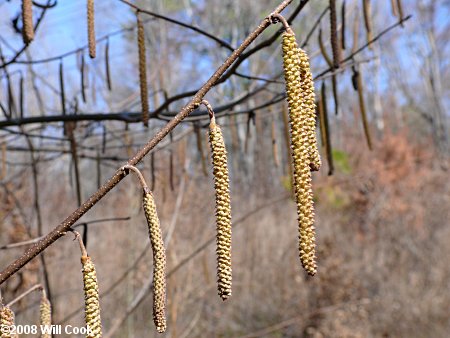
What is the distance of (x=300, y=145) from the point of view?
482mm

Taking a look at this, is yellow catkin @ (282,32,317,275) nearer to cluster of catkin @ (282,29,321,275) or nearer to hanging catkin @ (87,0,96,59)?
cluster of catkin @ (282,29,321,275)

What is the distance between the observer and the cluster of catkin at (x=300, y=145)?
0.48m

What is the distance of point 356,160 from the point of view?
29.3 ft

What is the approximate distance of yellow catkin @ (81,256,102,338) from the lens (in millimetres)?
490

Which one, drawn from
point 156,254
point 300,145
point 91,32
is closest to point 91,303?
point 156,254

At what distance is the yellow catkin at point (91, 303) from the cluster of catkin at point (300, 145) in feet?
0.55

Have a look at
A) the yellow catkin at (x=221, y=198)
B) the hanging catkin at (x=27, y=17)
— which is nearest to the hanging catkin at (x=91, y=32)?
the hanging catkin at (x=27, y=17)

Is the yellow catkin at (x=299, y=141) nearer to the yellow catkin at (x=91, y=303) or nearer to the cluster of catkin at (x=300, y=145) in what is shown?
the cluster of catkin at (x=300, y=145)

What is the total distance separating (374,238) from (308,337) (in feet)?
5.75

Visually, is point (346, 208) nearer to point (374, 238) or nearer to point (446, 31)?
point (374, 238)

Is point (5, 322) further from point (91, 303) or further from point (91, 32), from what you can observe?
point (91, 32)

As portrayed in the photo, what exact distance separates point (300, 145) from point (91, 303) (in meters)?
0.21

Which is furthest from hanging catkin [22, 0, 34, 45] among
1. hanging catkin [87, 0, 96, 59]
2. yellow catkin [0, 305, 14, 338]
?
yellow catkin [0, 305, 14, 338]

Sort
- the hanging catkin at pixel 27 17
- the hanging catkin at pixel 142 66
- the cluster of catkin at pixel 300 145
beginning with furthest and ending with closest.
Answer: the hanging catkin at pixel 142 66, the hanging catkin at pixel 27 17, the cluster of catkin at pixel 300 145
